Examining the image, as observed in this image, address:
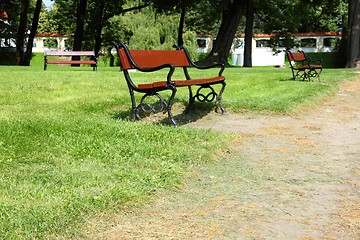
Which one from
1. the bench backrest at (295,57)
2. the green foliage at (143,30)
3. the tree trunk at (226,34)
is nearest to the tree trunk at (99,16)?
the green foliage at (143,30)

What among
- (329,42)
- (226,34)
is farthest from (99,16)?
(329,42)

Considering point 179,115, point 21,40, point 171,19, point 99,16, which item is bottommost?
point 179,115

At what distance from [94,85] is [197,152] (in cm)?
657

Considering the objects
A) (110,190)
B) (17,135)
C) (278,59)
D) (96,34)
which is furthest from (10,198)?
(278,59)

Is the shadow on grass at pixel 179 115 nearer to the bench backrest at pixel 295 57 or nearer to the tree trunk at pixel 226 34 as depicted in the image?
the bench backrest at pixel 295 57

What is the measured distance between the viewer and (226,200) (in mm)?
3832

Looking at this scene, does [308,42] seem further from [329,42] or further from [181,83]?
[181,83]

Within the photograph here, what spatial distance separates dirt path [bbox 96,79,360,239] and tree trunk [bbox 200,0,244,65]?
19304 millimetres

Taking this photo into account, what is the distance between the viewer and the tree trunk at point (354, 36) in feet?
79.4

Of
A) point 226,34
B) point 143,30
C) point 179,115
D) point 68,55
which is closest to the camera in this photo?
point 179,115

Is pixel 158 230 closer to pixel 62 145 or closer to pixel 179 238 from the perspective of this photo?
pixel 179 238

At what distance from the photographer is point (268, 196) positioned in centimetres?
395

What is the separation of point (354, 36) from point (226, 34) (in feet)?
19.4

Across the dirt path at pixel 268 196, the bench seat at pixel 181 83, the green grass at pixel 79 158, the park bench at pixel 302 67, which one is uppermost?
the park bench at pixel 302 67
